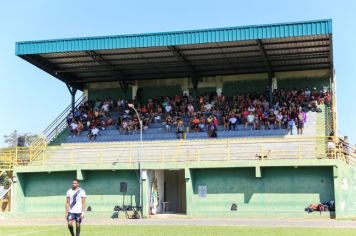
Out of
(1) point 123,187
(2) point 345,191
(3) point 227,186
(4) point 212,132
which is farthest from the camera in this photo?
(4) point 212,132

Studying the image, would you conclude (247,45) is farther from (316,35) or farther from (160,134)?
(160,134)

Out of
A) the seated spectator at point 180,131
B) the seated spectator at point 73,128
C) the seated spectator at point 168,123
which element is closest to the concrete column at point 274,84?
the seated spectator at point 168,123

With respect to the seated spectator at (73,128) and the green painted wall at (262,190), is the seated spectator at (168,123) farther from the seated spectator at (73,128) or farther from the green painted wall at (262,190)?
the green painted wall at (262,190)

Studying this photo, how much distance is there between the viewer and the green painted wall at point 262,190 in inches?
1091

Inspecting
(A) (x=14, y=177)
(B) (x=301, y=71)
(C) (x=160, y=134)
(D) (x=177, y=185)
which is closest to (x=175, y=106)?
(C) (x=160, y=134)

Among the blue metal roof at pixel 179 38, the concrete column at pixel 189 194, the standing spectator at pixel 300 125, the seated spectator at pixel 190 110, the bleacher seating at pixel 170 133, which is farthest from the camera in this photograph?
the seated spectator at pixel 190 110

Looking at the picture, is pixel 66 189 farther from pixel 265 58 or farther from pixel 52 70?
pixel 265 58

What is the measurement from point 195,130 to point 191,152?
3582mm

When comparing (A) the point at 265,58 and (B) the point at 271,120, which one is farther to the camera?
(A) the point at 265,58

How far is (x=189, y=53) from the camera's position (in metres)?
35.3

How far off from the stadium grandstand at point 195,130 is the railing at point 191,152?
0.31 ft

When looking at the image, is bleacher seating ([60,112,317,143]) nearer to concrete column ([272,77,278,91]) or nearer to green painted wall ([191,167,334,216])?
concrete column ([272,77,278,91])

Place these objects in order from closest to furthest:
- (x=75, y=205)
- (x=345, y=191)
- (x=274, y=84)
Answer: (x=75, y=205)
(x=345, y=191)
(x=274, y=84)

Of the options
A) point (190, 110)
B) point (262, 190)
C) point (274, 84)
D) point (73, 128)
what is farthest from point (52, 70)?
point (262, 190)
